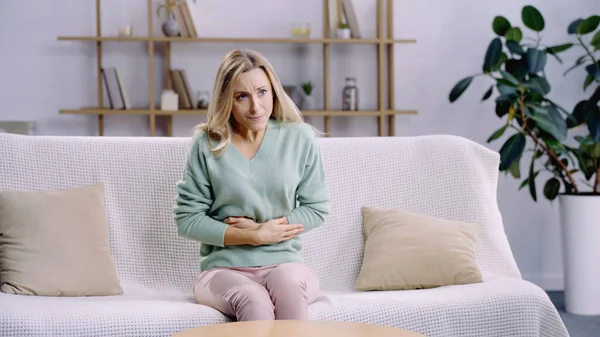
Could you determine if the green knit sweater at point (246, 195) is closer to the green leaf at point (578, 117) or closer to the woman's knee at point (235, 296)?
the woman's knee at point (235, 296)

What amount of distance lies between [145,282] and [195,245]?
7.5 inches

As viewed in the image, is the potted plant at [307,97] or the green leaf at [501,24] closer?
the green leaf at [501,24]

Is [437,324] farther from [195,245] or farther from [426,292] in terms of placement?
[195,245]

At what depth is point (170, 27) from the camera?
14.9 ft

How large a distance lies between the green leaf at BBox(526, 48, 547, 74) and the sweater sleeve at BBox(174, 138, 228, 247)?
87.4 inches

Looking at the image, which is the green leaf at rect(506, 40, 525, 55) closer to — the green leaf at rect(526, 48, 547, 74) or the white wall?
the green leaf at rect(526, 48, 547, 74)

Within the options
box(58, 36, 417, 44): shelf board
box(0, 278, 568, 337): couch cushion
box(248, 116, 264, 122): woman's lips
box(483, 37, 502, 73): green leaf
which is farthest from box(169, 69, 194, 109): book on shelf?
box(248, 116, 264, 122): woman's lips

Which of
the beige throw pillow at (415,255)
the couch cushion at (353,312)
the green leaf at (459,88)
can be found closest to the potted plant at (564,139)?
the green leaf at (459,88)

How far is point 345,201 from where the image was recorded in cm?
277

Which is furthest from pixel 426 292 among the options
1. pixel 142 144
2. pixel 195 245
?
pixel 142 144

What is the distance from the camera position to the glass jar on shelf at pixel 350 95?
15.4 feet

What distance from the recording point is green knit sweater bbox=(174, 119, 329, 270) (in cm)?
233

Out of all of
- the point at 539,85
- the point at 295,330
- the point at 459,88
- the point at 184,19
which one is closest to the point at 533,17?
the point at 539,85

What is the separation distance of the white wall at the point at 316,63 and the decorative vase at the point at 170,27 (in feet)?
0.54
